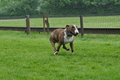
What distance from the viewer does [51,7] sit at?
65.3 meters

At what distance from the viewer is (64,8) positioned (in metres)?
63.2

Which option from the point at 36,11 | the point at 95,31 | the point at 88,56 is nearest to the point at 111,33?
the point at 95,31

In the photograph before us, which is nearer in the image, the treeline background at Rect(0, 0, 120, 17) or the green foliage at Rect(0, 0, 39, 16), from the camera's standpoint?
the treeline background at Rect(0, 0, 120, 17)

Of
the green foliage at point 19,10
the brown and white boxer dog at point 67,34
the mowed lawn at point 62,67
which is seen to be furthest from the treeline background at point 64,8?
the mowed lawn at point 62,67

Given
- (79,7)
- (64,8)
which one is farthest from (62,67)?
(64,8)

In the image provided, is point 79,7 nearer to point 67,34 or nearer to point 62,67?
point 67,34

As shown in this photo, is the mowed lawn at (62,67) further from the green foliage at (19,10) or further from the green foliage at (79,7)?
the green foliage at (19,10)

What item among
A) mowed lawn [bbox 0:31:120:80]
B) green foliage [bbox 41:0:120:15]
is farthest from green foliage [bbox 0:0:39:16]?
mowed lawn [bbox 0:31:120:80]

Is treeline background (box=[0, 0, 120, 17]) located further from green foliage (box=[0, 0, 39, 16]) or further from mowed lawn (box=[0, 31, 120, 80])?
mowed lawn (box=[0, 31, 120, 80])

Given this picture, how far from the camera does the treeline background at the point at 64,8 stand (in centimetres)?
5800

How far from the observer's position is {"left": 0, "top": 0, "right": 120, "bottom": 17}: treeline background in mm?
58000

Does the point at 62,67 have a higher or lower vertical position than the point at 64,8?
lower

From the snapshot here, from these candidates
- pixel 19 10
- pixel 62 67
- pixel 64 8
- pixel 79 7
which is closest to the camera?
pixel 62 67

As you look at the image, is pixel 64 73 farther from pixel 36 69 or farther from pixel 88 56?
pixel 88 56
